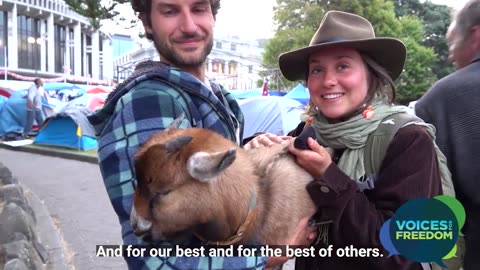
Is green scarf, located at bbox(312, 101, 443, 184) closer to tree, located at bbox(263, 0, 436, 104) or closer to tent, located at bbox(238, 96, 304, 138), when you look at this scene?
tent, located at bbox(238, 96, 304, 138)

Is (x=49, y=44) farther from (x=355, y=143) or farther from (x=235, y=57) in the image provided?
(x=355, y=143)

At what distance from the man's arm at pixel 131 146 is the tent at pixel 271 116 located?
36.6 feet

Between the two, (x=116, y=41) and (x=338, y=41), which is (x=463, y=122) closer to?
(x=338, y=41)

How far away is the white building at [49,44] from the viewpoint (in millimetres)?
59812

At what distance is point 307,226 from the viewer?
81.4 inches

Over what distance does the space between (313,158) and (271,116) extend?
38.2 feet

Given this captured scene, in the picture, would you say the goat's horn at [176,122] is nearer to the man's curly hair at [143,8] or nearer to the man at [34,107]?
the man's curly hair at [143,8]

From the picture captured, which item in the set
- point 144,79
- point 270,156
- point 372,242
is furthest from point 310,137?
point 144,79

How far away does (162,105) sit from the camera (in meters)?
1.88

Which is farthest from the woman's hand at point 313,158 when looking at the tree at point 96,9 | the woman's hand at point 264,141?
the tree at point 96,9

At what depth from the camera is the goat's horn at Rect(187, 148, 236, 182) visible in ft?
5.25

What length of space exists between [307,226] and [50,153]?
581 inches

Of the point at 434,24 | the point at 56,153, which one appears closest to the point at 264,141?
the point at 56,153

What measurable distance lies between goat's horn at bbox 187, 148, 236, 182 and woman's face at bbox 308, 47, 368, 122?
0.90m
